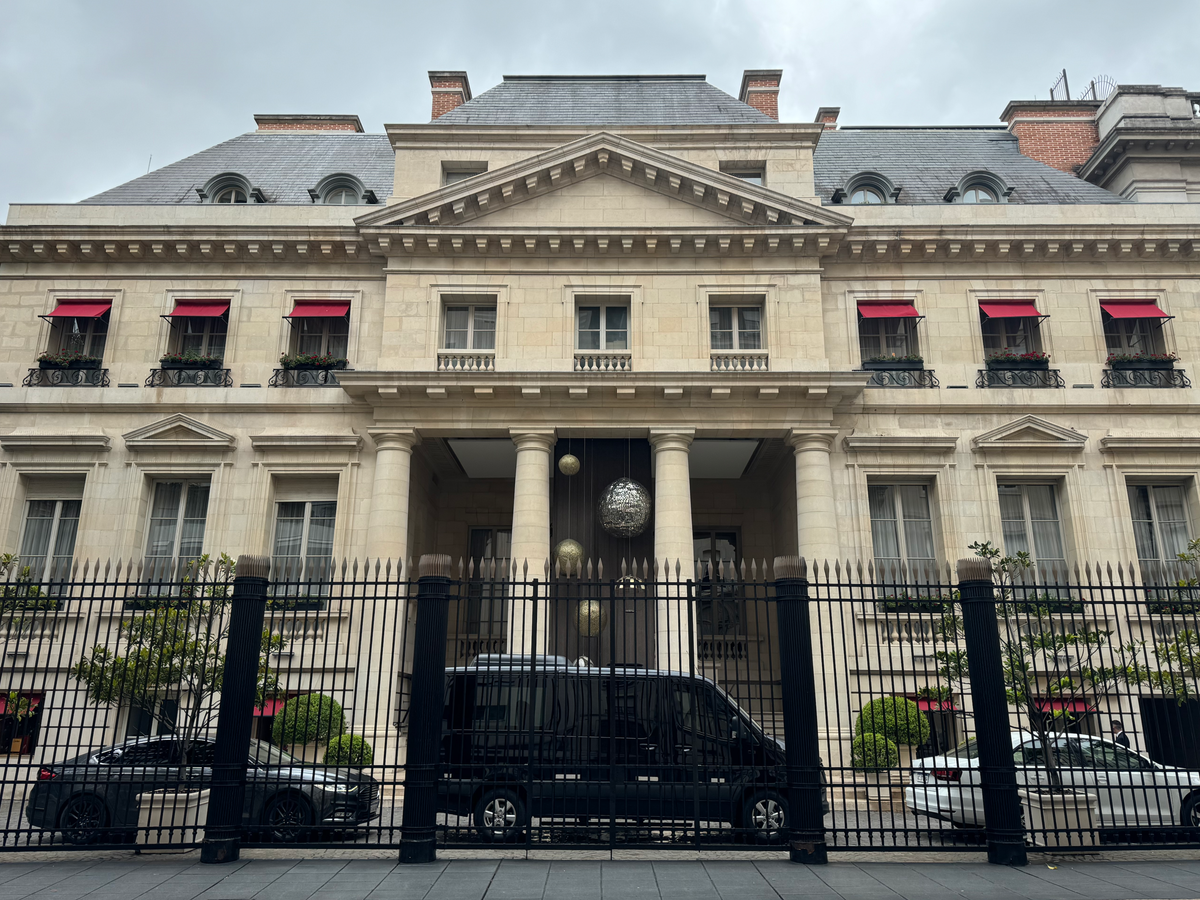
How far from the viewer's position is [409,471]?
21.1 m

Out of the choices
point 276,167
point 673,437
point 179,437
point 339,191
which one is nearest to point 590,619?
point 673,437

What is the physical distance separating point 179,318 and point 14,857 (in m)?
15.8

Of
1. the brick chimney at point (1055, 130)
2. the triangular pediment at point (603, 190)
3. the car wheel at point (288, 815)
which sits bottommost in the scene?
the car wheel at point (288, 815)

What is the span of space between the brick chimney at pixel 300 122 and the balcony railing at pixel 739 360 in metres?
19.0

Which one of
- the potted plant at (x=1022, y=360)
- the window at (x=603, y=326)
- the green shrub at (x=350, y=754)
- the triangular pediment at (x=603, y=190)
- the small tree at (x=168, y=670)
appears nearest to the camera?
the green shrub at (x=350, y=754)

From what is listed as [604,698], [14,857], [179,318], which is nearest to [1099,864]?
[604,698]

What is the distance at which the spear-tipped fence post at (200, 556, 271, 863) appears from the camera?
9.48 m

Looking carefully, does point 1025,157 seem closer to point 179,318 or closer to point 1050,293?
point 1050,293

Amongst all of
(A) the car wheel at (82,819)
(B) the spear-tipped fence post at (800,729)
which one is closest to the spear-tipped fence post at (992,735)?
(B) the spear-tipped fence post at (800,729)

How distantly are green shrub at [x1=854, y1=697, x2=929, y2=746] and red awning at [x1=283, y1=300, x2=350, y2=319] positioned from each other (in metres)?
16.0

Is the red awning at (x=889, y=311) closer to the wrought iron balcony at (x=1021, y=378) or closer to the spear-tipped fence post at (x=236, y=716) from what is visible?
the wrought iron balcony at (x=1021, y=378)

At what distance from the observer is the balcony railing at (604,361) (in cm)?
2122

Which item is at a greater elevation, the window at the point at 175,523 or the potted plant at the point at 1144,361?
the potted plant at the point at 1144,361

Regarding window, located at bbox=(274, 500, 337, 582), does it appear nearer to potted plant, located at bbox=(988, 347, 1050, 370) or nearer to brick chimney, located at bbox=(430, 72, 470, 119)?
brick chimney, located at bbox=(430, 72, 470, 119)
